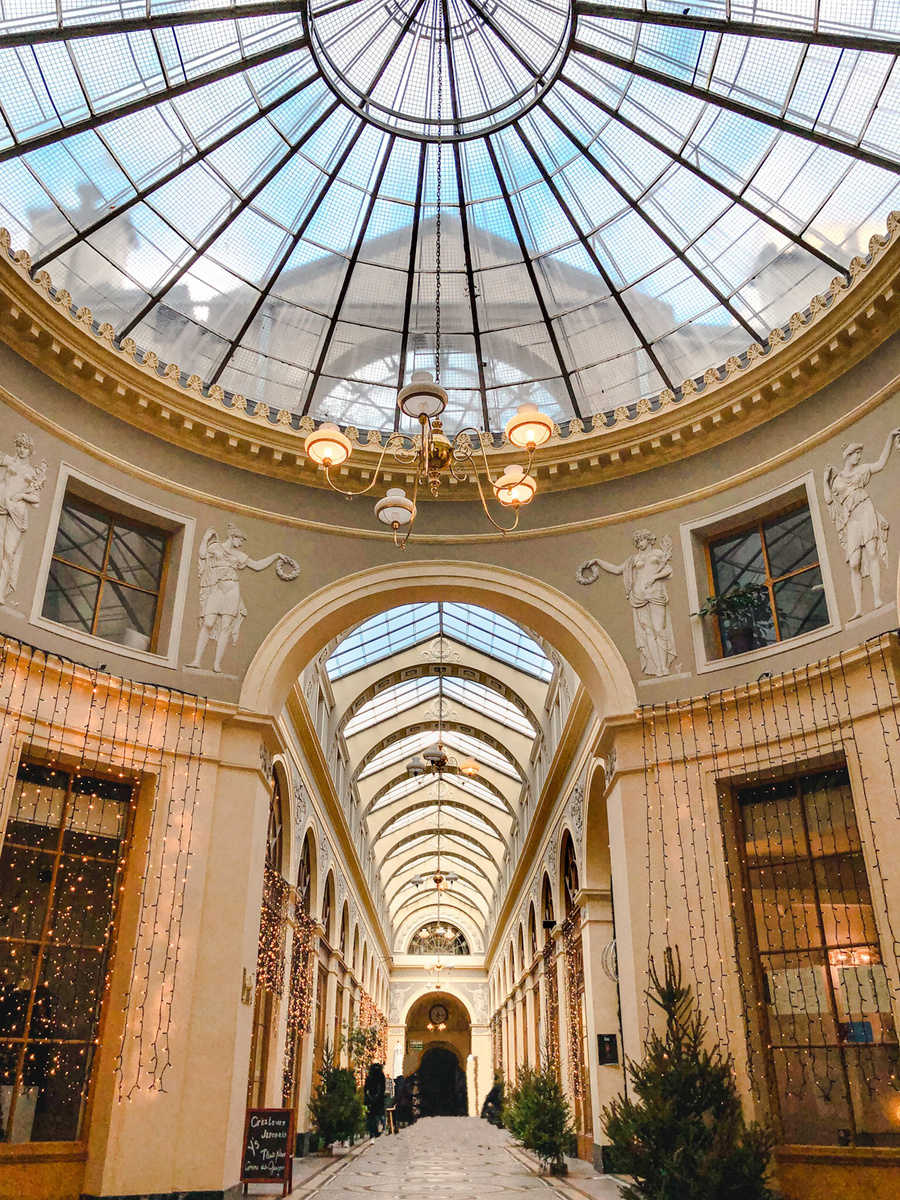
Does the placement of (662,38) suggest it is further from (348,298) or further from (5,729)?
(5,729)

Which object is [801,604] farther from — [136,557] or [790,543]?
[136,557]

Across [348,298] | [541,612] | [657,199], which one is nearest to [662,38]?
[657,199]

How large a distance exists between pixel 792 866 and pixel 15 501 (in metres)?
8.62

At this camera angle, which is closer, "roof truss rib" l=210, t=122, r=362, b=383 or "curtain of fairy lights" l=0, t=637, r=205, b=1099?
"curtain of fairy lights" l=0, t=637, r=205, b=1099

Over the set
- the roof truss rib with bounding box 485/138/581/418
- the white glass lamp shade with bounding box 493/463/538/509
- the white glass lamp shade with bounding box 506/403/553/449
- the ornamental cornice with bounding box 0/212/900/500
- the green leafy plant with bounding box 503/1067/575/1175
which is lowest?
the green leafy plant with bounding box 503/1067/575/1175

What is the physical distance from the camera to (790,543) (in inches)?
395

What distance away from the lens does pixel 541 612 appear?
1107 cm

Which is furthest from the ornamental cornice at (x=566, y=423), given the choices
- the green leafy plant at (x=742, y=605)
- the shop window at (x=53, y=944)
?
the shop window at (x=53, y=944)

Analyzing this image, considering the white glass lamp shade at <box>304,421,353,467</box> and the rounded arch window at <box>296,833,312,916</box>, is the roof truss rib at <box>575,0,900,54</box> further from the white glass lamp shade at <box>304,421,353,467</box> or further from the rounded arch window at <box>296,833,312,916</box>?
the rounded arch window at <box>296,833,312,916</box>

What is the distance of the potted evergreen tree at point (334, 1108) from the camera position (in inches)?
586

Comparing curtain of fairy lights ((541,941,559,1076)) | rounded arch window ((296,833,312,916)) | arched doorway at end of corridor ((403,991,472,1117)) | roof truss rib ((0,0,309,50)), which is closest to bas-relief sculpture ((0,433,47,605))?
roof truss rib ((0,0,309,50))

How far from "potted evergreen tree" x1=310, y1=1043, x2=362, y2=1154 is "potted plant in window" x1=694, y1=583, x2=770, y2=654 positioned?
10668 mm

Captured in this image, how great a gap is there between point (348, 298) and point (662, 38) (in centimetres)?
468

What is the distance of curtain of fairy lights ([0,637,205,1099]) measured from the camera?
8383mm
